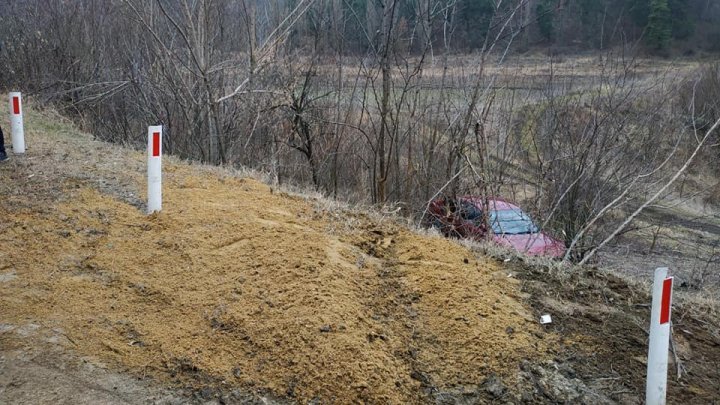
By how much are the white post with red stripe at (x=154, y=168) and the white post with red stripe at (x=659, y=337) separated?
12.7 ft

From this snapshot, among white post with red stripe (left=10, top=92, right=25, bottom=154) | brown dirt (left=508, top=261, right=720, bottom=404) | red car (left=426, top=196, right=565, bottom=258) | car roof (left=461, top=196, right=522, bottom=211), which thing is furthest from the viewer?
car roof (left=461, top=196, right=522, bottom=211)

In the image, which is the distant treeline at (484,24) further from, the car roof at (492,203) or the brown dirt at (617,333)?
the brown dirt at (617,333)

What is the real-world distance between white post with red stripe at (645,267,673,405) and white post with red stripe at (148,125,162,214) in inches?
153

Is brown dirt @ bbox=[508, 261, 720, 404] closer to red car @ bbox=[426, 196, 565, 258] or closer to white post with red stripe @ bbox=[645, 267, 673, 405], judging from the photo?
white post with red stripe @ bbox=[645, 267, 673, 405]

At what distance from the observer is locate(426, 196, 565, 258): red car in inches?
345

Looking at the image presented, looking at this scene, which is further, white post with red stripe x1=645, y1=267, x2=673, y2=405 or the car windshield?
the car windshield

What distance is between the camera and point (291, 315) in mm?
4113

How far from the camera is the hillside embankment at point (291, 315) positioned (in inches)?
145

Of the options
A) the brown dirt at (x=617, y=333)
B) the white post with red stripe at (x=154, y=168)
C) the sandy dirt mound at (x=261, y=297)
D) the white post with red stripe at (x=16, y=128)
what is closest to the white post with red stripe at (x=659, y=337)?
the brown dirt at (x=617, y=333)

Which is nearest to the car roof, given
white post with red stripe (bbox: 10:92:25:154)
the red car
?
the red car

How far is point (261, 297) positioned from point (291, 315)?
0.30 metres

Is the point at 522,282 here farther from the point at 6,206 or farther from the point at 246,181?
the point at 6,206

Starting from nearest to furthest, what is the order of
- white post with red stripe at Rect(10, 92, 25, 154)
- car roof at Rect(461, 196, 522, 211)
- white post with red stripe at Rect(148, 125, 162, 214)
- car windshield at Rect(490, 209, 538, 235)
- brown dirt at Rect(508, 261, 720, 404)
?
brown dirt at Rect(508, 261, 720, 404)
white post with red stripe at Rect(148, 125, 162, 214)
white post with red stripe at Rect(10, 92, 25, 154)
car roof at Rect(461, 196, 522, 211)
car windshield at Rect(490, 209, 538, 235)

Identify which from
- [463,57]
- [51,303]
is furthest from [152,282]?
[463,57]
